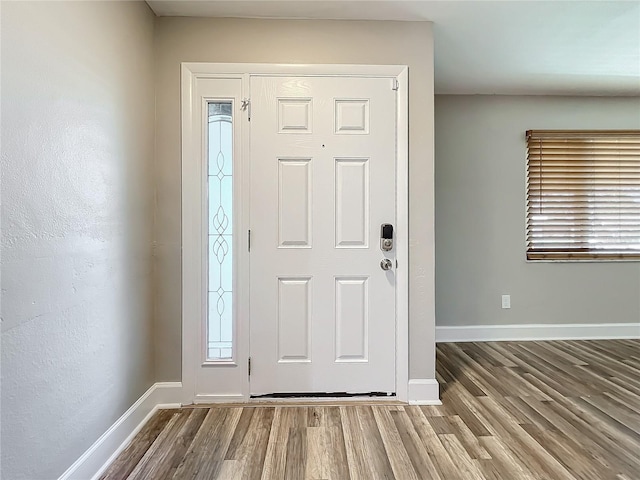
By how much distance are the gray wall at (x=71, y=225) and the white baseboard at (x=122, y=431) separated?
46 mm

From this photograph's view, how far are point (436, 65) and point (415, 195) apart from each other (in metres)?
1.31

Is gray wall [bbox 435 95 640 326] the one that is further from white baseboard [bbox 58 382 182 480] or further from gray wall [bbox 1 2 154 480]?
gray wall [bbox 1 2 154 480]

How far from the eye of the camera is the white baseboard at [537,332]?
3.47 m

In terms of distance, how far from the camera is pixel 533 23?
2.26m

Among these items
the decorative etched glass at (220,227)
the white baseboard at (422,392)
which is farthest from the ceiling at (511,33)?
the white baseboard at (422,392)

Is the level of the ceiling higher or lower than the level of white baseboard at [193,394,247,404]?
higher

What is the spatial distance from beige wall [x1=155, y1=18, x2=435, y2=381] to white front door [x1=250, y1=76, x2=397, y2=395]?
0.15 meters

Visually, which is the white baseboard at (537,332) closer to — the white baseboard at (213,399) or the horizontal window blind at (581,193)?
the horizontal window blind at (581,193)

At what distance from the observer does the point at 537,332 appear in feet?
11.4

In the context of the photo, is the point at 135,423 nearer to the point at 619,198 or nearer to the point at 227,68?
the point at 227,68

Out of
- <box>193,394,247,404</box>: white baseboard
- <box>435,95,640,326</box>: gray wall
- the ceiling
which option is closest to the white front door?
<box>193,394,247,404</box>: white baseboard

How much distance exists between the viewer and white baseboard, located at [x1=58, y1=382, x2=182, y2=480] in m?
1.50

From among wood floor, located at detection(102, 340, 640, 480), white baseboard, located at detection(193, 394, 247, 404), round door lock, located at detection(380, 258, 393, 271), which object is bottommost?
wood floor, located at detection(102, 340, 640, 480)

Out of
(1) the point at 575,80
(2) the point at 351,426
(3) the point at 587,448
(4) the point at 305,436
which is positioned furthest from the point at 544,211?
(4) the point at 305,436
